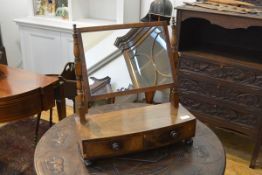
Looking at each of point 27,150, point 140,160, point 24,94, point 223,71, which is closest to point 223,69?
point 223,71

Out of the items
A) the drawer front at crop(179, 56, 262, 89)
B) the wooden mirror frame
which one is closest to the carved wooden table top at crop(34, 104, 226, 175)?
the wooden mirror frame

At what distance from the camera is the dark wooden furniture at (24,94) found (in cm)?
165

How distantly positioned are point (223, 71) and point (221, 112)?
12.3 inches

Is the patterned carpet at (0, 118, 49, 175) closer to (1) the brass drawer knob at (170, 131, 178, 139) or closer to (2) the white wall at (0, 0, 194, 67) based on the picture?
(2) the white wall at (0, 0, 194, 67)

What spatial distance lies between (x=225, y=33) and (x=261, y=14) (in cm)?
49

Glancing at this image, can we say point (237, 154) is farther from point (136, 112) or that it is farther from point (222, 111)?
point (136, 112)

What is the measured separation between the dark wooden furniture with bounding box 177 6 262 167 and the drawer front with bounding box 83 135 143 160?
1135mm

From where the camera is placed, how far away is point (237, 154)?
2377 mm

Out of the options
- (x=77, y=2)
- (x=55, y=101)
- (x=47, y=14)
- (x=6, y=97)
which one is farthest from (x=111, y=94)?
(x=47, y=14)

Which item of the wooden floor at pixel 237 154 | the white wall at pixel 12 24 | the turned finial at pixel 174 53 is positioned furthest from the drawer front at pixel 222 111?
the white wall at pixel 12 24

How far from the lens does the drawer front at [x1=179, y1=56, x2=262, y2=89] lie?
2012 millimetres

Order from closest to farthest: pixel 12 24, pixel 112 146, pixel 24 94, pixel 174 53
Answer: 1. pixel 112 146
2. pixel 174 53
3. pixel 24 94
4. pixel 12 24

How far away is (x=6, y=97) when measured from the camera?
1620mm

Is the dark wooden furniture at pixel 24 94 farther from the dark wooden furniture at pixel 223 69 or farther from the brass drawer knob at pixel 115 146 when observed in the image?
the dark wooden furniture at pixel 223 69
